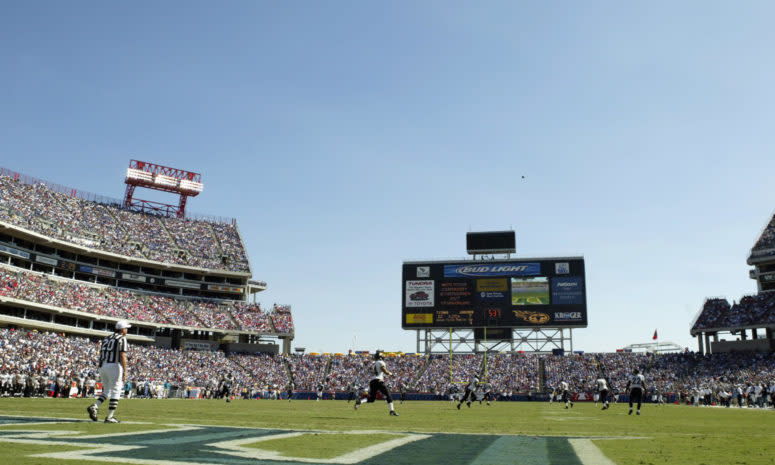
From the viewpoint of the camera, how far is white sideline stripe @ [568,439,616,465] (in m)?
5.89

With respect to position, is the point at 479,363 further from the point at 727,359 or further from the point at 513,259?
the point at 727,359

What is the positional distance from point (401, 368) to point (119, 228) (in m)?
36.4

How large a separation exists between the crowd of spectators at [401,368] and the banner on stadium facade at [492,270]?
9.51 meters

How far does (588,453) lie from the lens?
6.75m

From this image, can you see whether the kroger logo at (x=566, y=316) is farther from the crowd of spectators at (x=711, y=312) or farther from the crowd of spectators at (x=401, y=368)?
the crowd of spectators at (x=711, y=312)

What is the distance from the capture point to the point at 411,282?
200ft

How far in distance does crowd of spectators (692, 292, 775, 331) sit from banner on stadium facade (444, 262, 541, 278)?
723 inches

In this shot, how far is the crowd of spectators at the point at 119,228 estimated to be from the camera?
5691 centimetres

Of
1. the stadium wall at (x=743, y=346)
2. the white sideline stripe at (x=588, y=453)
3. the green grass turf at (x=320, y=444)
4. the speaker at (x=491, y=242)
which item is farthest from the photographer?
the speaker at (x=491, y=242)

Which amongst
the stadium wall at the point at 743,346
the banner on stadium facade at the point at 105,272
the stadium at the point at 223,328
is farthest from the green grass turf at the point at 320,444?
the banner on stadium facade at the point at 105,272

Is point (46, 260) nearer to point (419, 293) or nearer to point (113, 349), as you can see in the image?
point (419, 293)

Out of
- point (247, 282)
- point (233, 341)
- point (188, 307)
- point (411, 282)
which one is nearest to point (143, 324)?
point (188, 307)

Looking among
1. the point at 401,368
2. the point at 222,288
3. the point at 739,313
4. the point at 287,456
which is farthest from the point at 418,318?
the point at 287,456

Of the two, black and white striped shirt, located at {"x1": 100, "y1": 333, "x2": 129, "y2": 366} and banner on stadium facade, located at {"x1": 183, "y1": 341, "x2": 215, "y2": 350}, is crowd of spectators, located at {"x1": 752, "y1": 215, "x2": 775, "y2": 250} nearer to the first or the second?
banner on stadium facade, located at {"x1": 183, "y1": 341, "x2": 215, "y2": 350}
